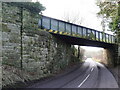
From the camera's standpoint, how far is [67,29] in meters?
19.2

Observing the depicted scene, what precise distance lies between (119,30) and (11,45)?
12.6 m

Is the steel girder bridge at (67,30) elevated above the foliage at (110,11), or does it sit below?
below

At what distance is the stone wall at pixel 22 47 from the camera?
36.4ft

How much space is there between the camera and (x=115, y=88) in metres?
11.0

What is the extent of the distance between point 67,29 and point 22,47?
8771 millimetres

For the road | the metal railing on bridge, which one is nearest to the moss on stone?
the metal railing on bridge

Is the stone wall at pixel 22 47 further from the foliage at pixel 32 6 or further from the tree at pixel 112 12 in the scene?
the tree at pixel 112 12

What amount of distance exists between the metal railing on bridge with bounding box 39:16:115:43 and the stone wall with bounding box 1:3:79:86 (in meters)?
1.43

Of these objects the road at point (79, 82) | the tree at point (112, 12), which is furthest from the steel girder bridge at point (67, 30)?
the road at point (79, 82)

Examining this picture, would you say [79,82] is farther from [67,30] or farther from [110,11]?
[110,11]

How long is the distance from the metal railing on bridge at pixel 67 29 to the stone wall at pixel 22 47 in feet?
4.68

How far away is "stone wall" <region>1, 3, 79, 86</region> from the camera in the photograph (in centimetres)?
1111

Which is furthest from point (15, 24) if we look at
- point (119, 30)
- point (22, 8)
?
point (119, 30)

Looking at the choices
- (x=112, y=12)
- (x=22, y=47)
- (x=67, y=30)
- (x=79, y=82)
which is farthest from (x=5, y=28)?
(x=112, y=12)
